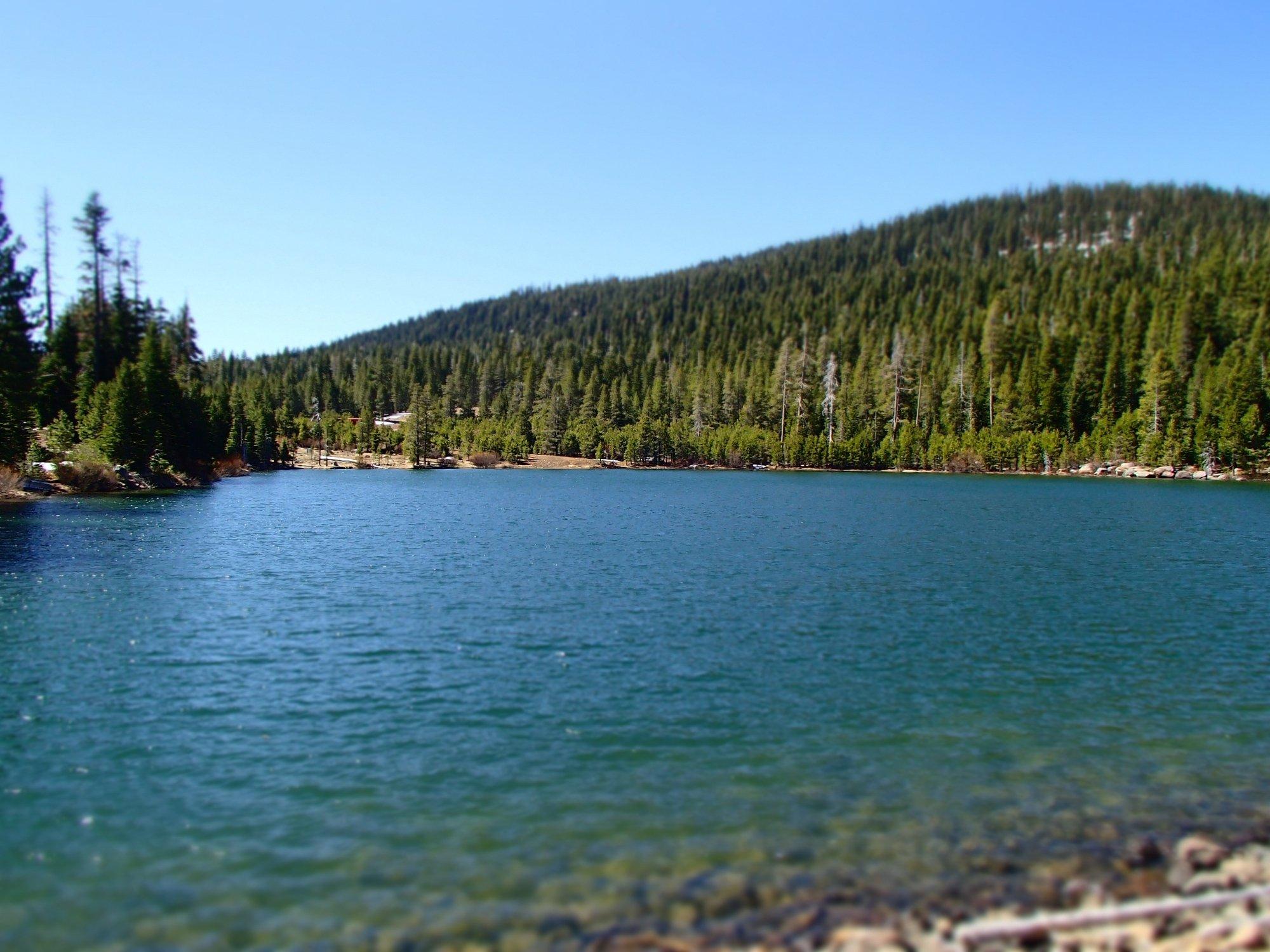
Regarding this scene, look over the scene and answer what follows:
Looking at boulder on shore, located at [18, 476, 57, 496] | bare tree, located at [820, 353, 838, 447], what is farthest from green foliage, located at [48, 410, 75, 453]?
bare tree, located at [820, 353, 838, 447]

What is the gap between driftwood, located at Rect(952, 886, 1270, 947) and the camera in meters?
9.59

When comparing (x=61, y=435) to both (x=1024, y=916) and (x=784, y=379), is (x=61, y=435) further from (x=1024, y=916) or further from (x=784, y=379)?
(x=784, y=379)

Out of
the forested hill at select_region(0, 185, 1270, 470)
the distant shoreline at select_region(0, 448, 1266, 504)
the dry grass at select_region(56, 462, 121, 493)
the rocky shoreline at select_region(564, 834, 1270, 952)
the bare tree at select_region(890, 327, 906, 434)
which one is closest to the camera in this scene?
the rocky shoreline at select_region(564, 834, 1270, 952)

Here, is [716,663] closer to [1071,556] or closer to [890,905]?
[890,905]

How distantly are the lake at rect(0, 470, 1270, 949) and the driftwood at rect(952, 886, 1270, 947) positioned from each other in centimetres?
158

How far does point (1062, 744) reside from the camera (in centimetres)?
1633

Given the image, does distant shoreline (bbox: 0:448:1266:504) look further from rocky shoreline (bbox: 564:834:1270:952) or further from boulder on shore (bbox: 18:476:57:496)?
rocky shoreline (bbox: 564:834:1270:952)

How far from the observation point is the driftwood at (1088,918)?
31.4 ft

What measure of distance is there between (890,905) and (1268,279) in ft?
588

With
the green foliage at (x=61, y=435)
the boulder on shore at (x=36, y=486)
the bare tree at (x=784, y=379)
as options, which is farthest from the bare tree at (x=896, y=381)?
the boulder on shore at (x=36, y=486)

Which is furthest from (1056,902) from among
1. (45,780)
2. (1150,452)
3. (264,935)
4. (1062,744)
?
(1150,452)

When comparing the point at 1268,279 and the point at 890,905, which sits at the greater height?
the point at 1268,279

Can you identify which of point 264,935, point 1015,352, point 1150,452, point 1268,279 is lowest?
point 264,935

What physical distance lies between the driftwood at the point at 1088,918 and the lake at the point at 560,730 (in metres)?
1.58
